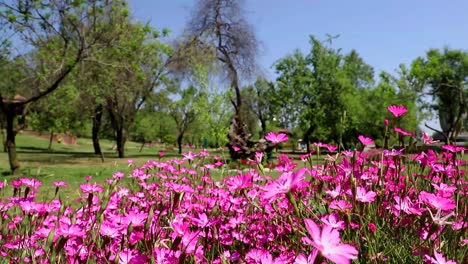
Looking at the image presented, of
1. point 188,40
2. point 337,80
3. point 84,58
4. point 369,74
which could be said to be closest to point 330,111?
point 337,80

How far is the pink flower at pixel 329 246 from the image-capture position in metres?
0.87

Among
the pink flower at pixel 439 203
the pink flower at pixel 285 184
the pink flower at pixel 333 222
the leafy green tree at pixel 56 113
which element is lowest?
the pink flower at pixel 333 222

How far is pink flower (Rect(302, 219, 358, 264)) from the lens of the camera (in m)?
0.87

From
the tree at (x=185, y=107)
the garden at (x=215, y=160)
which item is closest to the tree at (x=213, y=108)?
the garden at (x=215, y=160)

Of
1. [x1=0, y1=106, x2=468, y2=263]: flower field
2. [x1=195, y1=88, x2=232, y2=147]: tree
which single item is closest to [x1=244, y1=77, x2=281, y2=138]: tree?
[x1=195, y1=88, x2=232, y2=147]: tree

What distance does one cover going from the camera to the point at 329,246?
3.00ft

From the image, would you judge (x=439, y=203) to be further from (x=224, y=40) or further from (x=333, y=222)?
(x=224, y=40)

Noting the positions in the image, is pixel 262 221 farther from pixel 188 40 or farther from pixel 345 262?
pixel 188 40

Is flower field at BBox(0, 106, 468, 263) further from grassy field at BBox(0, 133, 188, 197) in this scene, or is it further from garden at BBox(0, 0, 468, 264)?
grassy field at BBox(0, 133, 188, 197)

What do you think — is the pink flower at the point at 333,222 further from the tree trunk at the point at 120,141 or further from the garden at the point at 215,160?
the tree trunk at the point at 120,141

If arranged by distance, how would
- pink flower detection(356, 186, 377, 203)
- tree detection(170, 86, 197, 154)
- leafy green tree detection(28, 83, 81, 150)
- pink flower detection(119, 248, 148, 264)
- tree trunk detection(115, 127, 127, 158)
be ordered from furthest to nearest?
tree detection(170, 86, 197, 154), tree trunk detection(115, 127, 127, 158), leafy green tree detection(28, 83, 81, 150), pink flower detection(356, 186, 377, 203), pink flower detection(119, 248, 148, 264)

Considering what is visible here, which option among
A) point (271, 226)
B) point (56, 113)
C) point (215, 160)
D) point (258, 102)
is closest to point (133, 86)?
point (56, 113)

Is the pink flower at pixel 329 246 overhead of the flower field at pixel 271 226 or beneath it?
overhead

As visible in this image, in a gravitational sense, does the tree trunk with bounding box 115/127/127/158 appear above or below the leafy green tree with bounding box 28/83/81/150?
below
